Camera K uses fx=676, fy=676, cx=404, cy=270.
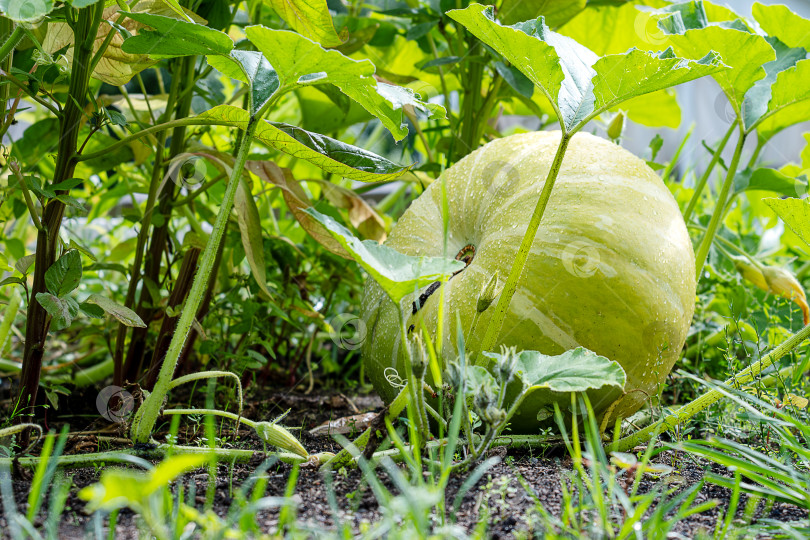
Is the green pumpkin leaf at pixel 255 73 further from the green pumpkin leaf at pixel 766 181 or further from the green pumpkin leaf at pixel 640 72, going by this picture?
the green pumpkin leaf at pixel 766 181

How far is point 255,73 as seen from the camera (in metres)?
0.76

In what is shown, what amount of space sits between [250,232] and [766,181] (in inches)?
40.6

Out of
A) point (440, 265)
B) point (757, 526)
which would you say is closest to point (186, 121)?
point (440, 265)

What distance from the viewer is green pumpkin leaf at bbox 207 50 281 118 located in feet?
2.41

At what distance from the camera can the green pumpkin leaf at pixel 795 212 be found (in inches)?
33.8

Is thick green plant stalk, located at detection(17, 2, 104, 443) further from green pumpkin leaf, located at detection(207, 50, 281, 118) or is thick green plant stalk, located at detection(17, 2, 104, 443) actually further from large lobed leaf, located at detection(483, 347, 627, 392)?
Answer: large lobed leaf, located at detection(483, 347, 627, 392)

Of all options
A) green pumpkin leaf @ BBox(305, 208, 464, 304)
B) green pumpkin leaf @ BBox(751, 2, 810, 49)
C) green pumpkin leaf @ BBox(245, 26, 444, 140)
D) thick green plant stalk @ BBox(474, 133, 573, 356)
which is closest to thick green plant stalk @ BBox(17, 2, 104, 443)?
green pumpkin leaf @ BBox(245, 26, 444, 140)

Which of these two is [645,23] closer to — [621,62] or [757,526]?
[621,62]

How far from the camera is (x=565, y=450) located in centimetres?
92

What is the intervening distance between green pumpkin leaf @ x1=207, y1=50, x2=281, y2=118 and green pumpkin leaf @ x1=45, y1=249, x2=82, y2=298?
0.93ft

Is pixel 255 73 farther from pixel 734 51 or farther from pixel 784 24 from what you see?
pixel 784 24

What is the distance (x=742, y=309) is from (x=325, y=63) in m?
1.09

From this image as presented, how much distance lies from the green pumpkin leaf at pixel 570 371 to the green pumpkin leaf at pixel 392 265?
0.11 m

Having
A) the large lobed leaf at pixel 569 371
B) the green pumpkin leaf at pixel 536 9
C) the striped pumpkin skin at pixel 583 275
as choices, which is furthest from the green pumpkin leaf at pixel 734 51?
the large lobed leaf at pixel 569 371
